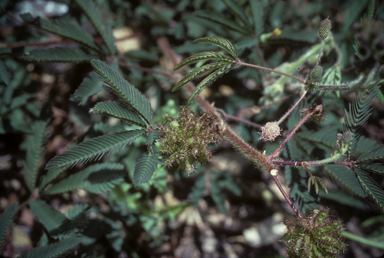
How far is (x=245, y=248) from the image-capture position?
118 inches

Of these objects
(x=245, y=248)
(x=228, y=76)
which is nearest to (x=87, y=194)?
(x=245, y=248)

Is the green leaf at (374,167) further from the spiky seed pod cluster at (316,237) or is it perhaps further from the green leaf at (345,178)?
the green leaf at (345,178)

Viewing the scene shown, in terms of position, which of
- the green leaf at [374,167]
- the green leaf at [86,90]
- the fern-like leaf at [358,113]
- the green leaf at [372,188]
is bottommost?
the green leaf at [372,188]

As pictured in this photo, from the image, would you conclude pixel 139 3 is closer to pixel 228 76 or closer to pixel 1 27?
pixel 228 76

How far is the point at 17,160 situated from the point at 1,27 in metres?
1.52

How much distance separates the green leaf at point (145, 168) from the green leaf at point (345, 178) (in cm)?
129

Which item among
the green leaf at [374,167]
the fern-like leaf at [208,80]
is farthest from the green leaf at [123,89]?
the green leaf at [374,167]

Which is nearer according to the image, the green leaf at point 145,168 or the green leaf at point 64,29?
the green leaf at point 145,168

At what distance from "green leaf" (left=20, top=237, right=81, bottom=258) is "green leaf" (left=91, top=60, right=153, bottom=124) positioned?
1061mm

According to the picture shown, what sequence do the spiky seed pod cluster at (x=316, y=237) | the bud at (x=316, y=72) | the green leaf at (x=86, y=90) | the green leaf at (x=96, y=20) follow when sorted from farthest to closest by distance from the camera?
the green leaf at (x=96, y=20) < the green leaf at (x=86, y=90) < the bud at (x=316, y=72) < the spiky seed pod cluster at (x=316, y=237)

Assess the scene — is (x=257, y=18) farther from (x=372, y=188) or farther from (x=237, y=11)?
(x=372, y=188)

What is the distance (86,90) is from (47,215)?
105 cm

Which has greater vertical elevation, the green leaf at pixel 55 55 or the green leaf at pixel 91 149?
the green leaf at pixel 55 55

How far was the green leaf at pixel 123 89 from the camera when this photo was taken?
142cm
